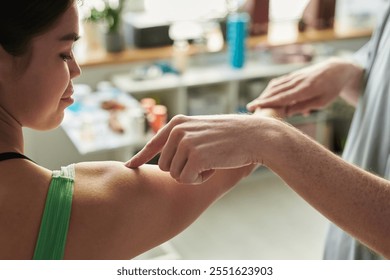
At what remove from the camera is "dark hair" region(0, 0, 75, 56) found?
27.4 inches

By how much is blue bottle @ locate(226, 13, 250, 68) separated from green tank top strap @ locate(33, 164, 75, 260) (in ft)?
7.26

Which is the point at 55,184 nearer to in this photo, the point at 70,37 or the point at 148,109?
the point at 70,37

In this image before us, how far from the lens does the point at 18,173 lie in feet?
2.44

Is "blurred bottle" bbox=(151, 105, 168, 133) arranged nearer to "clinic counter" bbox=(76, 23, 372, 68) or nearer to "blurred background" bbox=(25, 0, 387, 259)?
"blurred background" bbox=(25, 0, 387, 259)

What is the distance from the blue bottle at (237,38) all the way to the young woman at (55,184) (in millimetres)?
2061

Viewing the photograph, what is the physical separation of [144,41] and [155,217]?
2.19 m

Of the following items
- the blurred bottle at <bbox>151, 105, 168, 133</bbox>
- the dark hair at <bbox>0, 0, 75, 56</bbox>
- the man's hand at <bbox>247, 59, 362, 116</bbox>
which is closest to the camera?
the dark hair at <bbox>0, 0, 75, 56</bbox>

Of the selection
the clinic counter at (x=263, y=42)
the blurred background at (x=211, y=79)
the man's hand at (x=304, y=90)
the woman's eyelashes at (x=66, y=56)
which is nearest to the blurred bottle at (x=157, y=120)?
the blurred background at (x=211, y=79)

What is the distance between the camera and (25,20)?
2.31 ft

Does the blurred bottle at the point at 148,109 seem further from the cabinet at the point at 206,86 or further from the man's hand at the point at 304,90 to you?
the man's hand at the point at 304,90

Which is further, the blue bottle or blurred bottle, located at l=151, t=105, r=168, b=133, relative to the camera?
the blue bottle

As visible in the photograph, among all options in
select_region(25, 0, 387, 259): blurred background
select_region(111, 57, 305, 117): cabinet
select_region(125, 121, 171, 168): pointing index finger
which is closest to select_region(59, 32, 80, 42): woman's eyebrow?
select_region(125, 121, 171, 168): pointing index finger

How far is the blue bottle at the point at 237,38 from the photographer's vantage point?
282 centimetres
